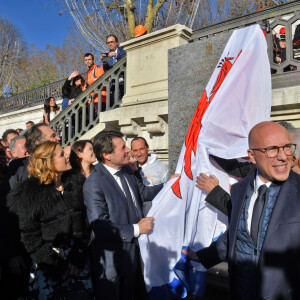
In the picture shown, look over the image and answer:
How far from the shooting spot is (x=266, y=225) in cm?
176

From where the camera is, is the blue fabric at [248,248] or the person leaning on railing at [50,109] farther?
the person leaning on railing at [50,109]

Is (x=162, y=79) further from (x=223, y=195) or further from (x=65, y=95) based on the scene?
(x=65, y=95)

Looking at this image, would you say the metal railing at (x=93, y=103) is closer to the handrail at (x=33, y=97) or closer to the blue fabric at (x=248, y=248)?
the blue fabric at (x=248, y=248)

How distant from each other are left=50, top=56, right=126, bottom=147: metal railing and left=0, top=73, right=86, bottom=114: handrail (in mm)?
8893

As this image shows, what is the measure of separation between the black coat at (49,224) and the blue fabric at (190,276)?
2.70 feet

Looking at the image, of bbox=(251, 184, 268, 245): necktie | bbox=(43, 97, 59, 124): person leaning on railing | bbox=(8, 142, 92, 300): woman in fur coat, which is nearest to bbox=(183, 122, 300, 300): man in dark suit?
bbox=(251, 184, 268, 245): necktie

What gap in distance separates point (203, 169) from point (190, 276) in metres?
0.92

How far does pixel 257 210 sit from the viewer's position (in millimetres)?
1818

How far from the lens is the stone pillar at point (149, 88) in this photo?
17.5ft

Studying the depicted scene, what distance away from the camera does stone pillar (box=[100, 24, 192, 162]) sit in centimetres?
534

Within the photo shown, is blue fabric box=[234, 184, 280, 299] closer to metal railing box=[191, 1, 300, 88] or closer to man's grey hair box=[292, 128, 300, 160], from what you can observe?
man's grey hair box=[292, 128, 300, 160]

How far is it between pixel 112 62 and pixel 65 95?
2218 millimetres

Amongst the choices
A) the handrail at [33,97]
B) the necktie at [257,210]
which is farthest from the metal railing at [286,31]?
the handrail at [33,97]

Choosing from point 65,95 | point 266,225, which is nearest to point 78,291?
point 266,225
